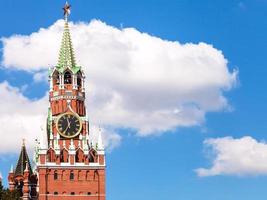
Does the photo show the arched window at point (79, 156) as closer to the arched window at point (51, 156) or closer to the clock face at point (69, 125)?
the clock face at point (69, 125)

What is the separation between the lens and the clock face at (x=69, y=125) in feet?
479

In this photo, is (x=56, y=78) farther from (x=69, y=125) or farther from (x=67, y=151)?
(x=67, y=151)

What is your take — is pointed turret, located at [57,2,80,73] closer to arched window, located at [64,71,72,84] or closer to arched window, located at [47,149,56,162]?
arched window, located at [64,71,72,84]

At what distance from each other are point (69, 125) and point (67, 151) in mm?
5661

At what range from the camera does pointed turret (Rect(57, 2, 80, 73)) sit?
496ft

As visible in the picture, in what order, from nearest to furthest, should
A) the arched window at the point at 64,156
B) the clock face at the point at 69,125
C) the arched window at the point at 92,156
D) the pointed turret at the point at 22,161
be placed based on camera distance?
the arched window at the point at 64,156, the arched window at the point at 92,156, the clock face at the point at 69,125, the pointed turret at the point at 22,161

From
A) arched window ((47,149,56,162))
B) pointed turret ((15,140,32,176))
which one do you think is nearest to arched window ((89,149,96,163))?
arched window ((47,149,56,162))

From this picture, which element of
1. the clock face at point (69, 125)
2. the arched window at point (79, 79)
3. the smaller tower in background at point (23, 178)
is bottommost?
the smaller tower in background at point (23, 178)

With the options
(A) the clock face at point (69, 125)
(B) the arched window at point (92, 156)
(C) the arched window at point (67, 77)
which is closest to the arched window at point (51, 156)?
(A) the clock face at point (69, 125)

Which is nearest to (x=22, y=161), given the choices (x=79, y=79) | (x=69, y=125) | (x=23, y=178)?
(x=23, y=178)

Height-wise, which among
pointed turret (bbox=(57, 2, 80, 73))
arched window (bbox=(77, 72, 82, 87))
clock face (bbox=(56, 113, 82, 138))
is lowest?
clock face (bbox=(56, 113, 82, 138))

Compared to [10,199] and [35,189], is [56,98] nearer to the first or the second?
[35,189]

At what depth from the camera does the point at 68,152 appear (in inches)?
5645

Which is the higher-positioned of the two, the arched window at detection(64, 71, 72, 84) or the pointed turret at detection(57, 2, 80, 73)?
the pointed turret at detection(57, 2, 80, 73)
